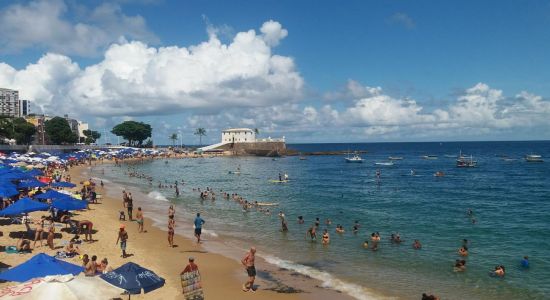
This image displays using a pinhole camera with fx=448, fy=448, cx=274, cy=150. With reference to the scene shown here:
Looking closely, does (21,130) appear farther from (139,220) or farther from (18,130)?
(139,220)

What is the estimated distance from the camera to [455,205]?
3944 centimetres

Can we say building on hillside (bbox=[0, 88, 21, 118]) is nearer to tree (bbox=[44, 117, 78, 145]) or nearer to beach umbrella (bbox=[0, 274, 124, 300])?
tree (bbox=[44, 117, 78, 145])

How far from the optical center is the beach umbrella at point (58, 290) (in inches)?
366

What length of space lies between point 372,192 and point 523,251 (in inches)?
1029

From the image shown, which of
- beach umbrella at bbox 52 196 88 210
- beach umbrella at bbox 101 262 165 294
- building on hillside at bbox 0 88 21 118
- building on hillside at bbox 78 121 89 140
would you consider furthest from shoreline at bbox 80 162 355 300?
building on hillside at bbox 0 88 21 118

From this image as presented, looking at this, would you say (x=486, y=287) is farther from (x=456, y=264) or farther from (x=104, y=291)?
(x=104, y=291)

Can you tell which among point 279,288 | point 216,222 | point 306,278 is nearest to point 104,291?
point 279,288

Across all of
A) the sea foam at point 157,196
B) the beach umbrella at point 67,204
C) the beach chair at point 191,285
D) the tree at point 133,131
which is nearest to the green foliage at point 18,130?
the tree at point 133,131

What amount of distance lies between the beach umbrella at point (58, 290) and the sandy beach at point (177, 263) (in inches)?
11.4

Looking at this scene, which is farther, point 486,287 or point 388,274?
point 388,274

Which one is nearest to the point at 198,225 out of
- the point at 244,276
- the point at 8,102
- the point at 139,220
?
the point at 139,220

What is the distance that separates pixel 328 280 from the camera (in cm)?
1769

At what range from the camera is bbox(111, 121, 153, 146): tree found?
499 feet

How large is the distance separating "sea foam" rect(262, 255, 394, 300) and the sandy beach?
1.37ft
